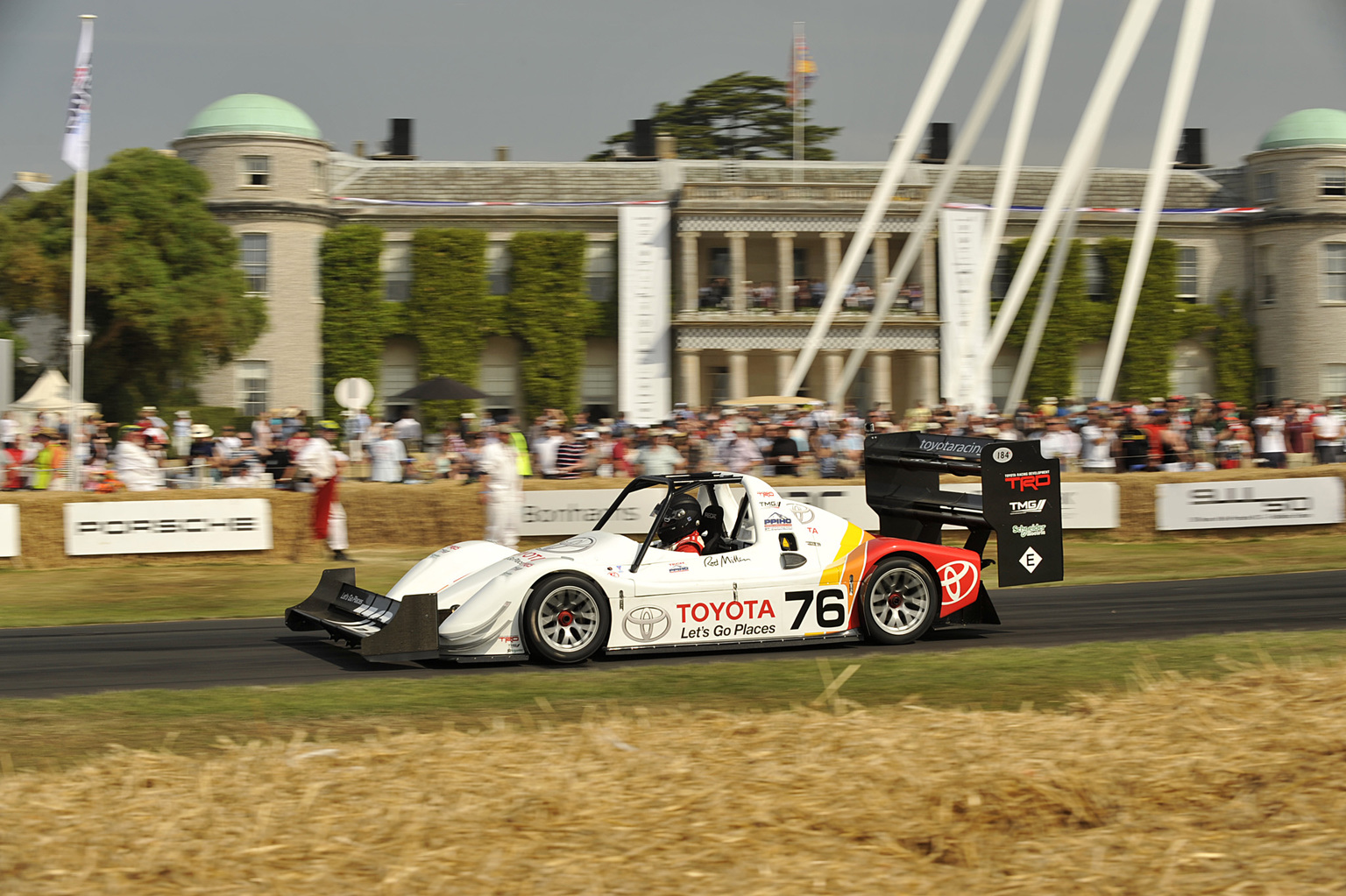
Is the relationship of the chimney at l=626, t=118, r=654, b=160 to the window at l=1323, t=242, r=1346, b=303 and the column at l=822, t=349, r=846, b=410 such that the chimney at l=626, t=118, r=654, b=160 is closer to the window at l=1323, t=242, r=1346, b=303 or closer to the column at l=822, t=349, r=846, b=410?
the column at l=822, t=349, r=846, b=410

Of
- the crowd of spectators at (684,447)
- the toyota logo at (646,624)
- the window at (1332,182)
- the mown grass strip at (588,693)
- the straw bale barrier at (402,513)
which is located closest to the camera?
the mown grass strip at (588,693)

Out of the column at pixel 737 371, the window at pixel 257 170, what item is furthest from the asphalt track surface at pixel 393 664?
the window at pixel 257 170

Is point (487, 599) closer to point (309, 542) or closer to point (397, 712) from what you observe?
point (397, 712)

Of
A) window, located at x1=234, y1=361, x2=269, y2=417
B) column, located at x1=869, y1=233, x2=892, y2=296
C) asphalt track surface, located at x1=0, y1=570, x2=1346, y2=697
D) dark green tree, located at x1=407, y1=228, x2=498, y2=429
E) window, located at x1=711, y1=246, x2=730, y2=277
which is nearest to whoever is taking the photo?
asphalt track surface, located at x1=0, y1=570, x2=1346, y2=697

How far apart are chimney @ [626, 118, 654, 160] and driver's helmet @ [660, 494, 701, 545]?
4123 centimetres

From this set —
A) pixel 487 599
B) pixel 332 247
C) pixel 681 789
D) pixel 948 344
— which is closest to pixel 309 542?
pixel 487 599

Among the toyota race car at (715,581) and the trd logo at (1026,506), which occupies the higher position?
the trd logo at (1026,506)

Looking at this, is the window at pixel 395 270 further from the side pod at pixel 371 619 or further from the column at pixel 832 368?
the side pod at pixel 371 619

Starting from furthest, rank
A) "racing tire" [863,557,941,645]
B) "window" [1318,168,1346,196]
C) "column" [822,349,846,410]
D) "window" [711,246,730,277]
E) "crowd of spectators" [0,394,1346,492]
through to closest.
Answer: "window" [1318,168,1346,196] → "window" [711,246,730,277] → "column" [822,349,846,410] → "crowd of spectators" [0,394,1346,492] → "racing tire" [863,557,941,645]

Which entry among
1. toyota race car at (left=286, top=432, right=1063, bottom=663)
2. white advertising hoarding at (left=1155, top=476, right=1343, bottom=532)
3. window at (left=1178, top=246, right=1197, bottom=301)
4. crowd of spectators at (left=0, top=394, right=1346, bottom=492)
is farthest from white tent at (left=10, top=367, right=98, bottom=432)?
window at (left=1178, top=246, right=1197, bottom=301)

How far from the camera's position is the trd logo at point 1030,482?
10.7m

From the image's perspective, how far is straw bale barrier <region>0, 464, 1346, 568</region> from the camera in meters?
16.9

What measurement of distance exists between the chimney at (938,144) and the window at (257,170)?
82.8 ft

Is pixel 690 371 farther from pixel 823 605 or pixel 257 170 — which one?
pixel 823 605
